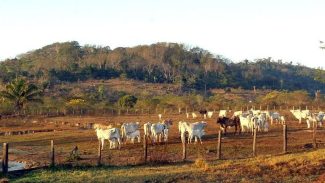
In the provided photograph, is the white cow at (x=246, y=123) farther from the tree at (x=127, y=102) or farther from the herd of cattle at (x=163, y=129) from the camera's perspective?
the tree at (x=127, y=102)

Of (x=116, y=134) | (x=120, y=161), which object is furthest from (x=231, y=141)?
(x=120, y=161)

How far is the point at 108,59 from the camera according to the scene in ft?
446

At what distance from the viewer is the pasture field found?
20239mm

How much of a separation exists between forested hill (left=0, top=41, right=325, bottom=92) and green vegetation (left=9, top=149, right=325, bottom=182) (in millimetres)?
91432

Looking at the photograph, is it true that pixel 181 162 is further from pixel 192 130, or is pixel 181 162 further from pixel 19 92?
pixel 19 92

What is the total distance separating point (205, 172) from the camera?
2073 cm

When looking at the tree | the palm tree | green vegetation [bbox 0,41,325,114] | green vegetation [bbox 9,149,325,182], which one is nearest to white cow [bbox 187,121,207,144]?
green vegetation [bbox 9,149,325,182]

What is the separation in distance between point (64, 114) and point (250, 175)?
165ft

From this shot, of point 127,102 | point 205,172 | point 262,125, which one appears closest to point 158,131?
point 262,125

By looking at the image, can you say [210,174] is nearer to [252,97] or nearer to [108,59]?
→ [252,97]

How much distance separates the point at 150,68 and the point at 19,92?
2615 inches

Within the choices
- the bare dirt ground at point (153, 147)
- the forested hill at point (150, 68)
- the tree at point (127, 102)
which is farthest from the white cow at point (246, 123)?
the forested hill at point (150, 68)

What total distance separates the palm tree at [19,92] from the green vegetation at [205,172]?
47365 mm

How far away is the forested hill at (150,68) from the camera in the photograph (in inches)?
4813
